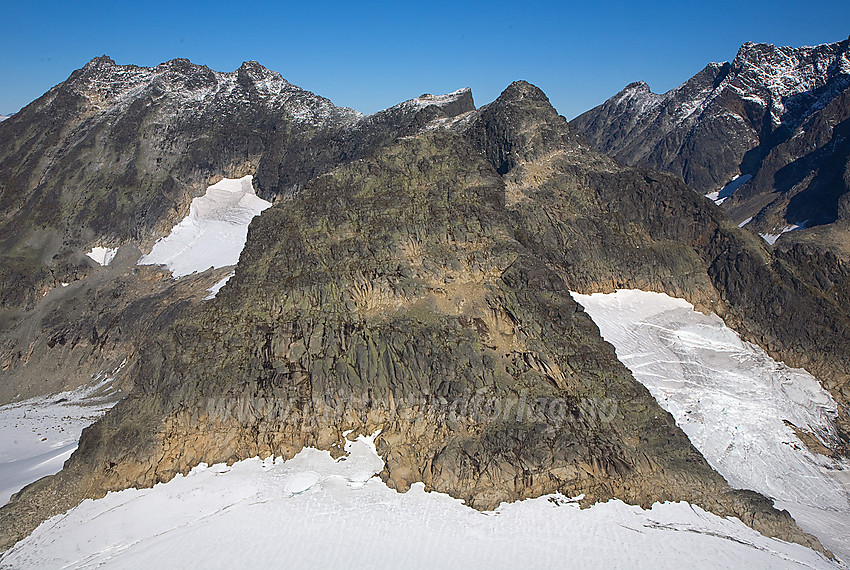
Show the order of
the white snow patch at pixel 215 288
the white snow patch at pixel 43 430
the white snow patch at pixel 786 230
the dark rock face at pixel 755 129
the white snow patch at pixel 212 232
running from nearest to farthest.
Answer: the white snow patch at pixel 43 430
the white snow patch at pixel 215 288
the white snow patch at pixel 212 232
the white snow patch at pixel 786 230
the dark rock face at pixel 755 129

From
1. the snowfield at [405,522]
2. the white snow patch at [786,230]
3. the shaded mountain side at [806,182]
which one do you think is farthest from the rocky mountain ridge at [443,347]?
the white snow patch at [786,230]

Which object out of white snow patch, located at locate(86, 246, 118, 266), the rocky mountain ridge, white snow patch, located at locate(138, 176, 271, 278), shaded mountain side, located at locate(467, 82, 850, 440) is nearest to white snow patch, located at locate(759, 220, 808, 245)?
shaded mountain side, located at locate(467, 82, 850, 440)

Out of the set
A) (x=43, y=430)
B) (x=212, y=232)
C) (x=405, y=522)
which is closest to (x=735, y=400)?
(x=405, y=522)

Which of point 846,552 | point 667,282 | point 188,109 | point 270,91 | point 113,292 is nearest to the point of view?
point 846,552

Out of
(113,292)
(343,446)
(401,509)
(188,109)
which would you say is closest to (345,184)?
(343,446)

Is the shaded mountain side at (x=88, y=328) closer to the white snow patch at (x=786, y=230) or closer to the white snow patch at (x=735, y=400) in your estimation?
the white snow patch at (x=735, y=400)

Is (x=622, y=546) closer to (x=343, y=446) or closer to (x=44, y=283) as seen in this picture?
(x=343, y=446)

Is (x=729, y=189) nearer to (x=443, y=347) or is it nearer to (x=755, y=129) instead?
(x=755, y=129)

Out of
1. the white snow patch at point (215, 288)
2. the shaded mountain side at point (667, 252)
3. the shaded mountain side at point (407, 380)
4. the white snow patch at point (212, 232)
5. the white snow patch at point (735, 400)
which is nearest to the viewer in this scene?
the shaded mountain side at point (407, 380)
